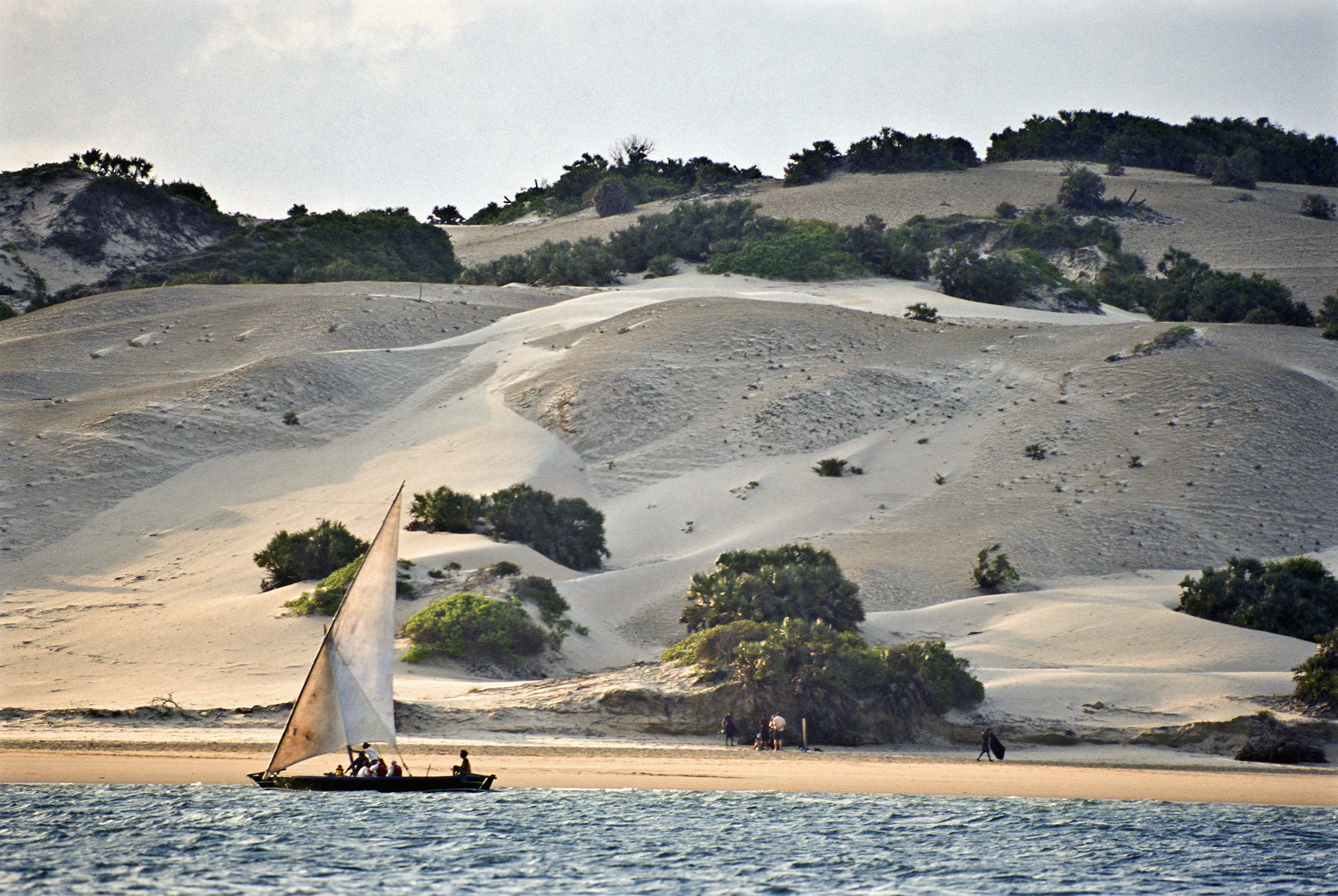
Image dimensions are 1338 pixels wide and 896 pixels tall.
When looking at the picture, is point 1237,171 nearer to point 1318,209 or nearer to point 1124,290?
point 1318,209

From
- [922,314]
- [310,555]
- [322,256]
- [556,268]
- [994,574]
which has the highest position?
[322,256]

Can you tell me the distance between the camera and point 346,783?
637 inches

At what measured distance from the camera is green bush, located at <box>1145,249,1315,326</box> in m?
56.6

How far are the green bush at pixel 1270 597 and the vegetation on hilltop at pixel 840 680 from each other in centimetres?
798

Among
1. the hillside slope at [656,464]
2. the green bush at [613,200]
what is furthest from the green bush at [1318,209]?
the green bush at [613,200]

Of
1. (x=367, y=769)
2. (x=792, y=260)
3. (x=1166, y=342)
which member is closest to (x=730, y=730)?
(x=367, y=769)

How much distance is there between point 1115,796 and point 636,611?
13.6 metres

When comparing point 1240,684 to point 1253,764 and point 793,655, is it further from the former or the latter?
point 793,655

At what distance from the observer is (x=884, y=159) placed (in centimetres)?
9844

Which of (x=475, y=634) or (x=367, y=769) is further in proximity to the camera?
(x=475, y=634)

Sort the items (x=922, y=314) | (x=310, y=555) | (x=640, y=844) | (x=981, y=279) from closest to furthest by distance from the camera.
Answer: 1. (x=640, y=844)
2. (x=310, y=555)
3. (x=922, y=314)
4. (x=981, y=279)

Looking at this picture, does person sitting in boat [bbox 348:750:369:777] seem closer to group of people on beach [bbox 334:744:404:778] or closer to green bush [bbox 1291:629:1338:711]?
group of people on beach [bbox 334:744:404:778]

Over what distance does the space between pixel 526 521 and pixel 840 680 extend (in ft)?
43.2

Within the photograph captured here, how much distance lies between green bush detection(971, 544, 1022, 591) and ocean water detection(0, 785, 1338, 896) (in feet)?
44.7
